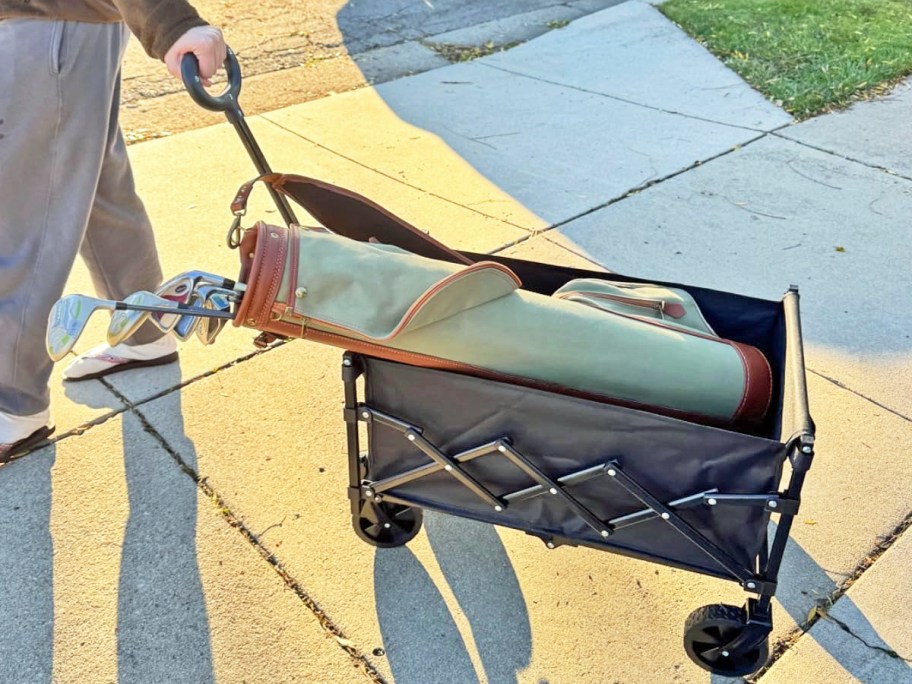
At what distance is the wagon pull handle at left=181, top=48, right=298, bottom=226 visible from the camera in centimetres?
177

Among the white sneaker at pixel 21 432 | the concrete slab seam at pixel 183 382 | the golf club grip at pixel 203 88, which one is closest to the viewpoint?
the golf club grip at pixel 203 88

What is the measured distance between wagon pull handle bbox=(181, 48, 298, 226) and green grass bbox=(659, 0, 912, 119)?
3801mm

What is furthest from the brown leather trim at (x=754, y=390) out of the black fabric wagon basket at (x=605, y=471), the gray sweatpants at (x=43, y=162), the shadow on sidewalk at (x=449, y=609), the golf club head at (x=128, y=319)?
the gray sweatpants at (x=43, y=162)

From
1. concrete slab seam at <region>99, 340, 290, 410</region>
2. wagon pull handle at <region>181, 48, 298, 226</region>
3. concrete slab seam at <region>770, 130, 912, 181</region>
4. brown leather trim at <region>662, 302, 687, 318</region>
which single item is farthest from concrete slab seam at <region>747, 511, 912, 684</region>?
concrete slab seam at <region>770, 130, 912, 181</region>

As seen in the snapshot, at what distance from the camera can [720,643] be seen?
1.83 metres

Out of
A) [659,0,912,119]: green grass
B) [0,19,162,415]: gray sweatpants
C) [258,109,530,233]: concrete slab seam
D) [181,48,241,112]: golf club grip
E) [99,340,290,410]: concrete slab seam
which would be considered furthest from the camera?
[659,0,912,119]: green grass

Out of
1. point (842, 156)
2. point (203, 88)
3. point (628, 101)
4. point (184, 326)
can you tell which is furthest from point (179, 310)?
point (628, 101)

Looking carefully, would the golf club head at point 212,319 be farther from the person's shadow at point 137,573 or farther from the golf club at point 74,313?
the person's shadow at point 137,573

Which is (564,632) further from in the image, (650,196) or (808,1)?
(808,1)

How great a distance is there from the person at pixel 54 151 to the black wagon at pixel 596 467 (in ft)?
0.85

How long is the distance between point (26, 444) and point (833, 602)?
2.22 meters

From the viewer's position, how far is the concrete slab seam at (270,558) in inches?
74.5

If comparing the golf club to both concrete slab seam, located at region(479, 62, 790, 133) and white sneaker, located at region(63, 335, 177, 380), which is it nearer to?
white sneaker, located at region(63, 335, 177, 380)

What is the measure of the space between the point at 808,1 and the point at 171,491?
20.7 feet
